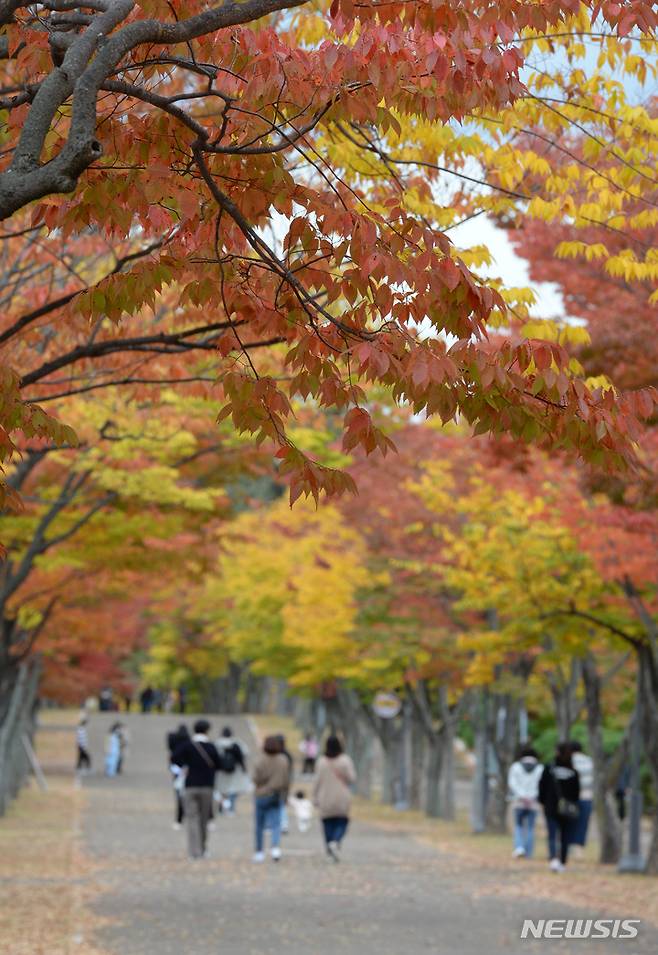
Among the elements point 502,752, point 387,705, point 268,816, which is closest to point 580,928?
point 268,816

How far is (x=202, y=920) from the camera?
44.1ft

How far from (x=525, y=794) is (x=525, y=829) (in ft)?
3.87

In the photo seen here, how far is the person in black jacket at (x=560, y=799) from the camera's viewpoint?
19750 mm

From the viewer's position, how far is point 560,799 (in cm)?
1975

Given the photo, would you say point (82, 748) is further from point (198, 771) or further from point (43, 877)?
point (43, 877)

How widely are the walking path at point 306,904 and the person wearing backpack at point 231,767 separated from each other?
1.19 meters

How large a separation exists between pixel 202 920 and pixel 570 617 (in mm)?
10169

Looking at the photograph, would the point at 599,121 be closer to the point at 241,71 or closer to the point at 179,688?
the point at 241,71

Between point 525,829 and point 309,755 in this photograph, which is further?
point 309,755

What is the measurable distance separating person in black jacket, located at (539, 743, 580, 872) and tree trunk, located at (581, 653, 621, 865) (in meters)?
3.70

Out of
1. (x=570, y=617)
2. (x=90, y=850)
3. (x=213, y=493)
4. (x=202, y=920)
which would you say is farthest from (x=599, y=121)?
(x=90, y=850)

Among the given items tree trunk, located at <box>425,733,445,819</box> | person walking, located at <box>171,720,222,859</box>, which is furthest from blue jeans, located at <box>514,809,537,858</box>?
tree trunk, located at <box>425,733,445,819</box>

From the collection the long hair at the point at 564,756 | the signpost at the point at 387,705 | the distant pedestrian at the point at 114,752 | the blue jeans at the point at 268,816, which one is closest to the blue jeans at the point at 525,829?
the long hair at the point at 564,756

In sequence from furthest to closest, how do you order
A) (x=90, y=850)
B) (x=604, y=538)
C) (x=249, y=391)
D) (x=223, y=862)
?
(x=90, y=850) < (x=223, y=862) < (x=604, y=538) < (x=249, y=391)
